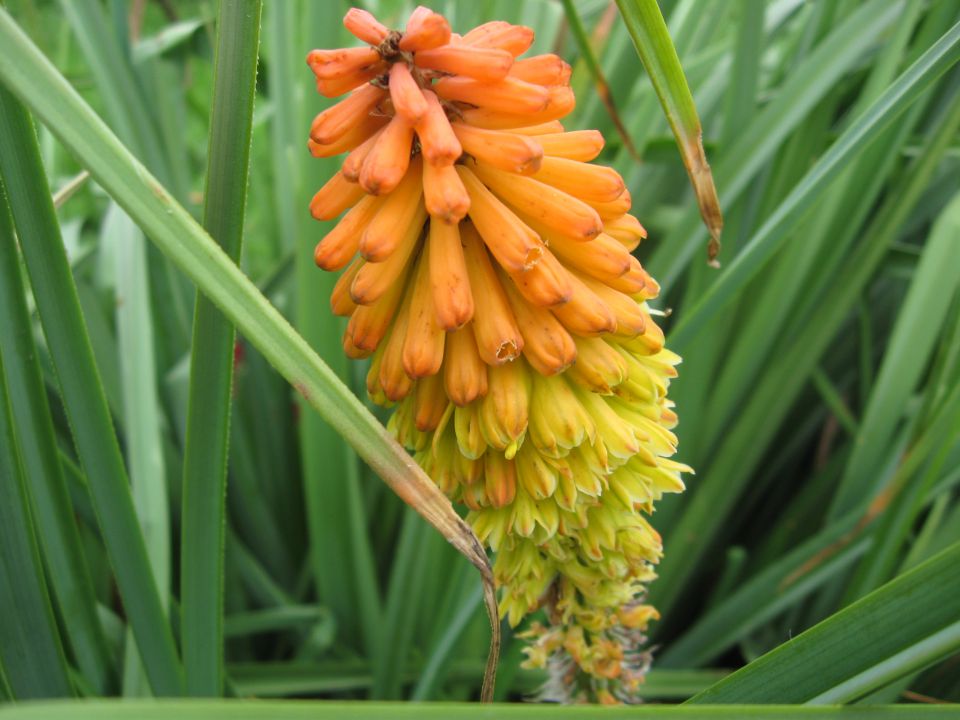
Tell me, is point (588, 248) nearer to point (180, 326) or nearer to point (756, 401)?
point (756, 401)

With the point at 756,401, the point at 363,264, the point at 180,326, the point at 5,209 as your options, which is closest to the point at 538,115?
the point at 363,264

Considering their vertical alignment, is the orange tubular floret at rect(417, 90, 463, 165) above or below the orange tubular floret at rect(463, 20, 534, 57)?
below

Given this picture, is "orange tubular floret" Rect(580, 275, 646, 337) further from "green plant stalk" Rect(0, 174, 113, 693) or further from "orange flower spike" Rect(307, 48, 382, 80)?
"green plant stalk" Rect(0, 174, 113, 693)

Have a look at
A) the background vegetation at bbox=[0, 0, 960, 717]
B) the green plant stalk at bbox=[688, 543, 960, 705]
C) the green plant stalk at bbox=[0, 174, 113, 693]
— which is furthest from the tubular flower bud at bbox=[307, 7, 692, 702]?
the green plant stalk at bbox=[0, 174, 113, 693]

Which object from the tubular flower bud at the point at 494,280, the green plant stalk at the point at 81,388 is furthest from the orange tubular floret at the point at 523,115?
Result: the green plant stalk at the point at 81,388

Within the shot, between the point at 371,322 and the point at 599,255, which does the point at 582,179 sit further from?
the point at 371,322

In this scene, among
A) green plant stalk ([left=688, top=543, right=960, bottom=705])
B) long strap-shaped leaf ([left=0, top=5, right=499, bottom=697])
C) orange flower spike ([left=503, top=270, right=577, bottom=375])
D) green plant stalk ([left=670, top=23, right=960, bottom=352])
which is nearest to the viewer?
long strap-shaped leaf ([left=0, top=5, right=499, bottom=697])

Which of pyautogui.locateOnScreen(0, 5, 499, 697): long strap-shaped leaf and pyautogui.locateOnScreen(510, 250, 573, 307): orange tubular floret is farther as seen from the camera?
pyautogui.locateOnScreen(510, 250, 573, 307): orange tubular floret
